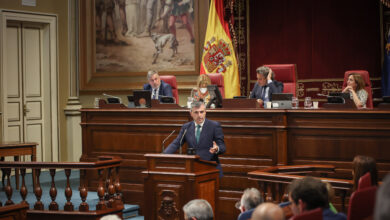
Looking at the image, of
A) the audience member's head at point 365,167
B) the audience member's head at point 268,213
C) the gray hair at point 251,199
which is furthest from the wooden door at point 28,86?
the audience member's head at point 268,213

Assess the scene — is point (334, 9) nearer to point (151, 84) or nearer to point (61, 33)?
point (151, 84)

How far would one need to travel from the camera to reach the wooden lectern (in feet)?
16.2

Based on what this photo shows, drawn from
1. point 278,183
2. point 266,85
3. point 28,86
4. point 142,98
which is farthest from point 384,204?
point 28,86

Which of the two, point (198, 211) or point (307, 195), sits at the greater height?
point (307, 195)

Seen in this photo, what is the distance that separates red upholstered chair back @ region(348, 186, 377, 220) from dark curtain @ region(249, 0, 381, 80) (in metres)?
5.89

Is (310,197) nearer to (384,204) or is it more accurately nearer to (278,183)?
(384,204)

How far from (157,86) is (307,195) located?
16.4 feet

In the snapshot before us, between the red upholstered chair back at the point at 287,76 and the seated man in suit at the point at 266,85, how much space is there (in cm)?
40

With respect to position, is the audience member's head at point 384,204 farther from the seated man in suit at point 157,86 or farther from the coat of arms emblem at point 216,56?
the coat of arms emblem at point 216,56

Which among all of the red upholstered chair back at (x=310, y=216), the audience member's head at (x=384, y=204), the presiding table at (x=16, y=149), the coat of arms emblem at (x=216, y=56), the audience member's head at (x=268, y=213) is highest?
the coat of arms emblem at (x=216, y=56)

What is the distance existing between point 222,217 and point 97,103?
7.72ft

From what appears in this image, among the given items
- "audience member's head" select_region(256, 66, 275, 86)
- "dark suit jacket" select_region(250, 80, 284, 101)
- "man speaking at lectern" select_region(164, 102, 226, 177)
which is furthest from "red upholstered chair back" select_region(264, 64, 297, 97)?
"man speaking at lectern" select_region(164, 102, 226, 177)

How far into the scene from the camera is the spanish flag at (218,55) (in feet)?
28.6

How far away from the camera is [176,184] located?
5.02 metres
